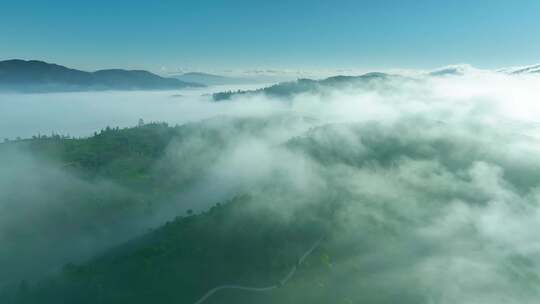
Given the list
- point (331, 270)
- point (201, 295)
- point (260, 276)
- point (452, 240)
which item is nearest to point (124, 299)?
point (201, 295)

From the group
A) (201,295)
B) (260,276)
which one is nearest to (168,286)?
(201,295)

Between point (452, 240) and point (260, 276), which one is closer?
point (260, 276)

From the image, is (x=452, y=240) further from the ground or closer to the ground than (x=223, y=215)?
closer to the ground

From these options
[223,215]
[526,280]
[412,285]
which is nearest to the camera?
[412,285]

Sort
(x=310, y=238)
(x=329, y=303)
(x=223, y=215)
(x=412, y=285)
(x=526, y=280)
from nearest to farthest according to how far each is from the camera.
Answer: (x=329, y=303) → (x=412, y=285) → (x=526, y=280) → (x=310, y=238) → (x=223, y=215)

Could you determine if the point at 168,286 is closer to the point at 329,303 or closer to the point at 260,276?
the point at 260,276

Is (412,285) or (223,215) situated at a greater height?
(223,215)

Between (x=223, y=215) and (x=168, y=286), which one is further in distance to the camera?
(x=223, y=215)

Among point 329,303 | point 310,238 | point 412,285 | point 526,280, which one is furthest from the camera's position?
point 310,238

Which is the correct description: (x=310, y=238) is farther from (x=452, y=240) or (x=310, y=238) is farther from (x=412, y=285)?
(x=452, y=240)
